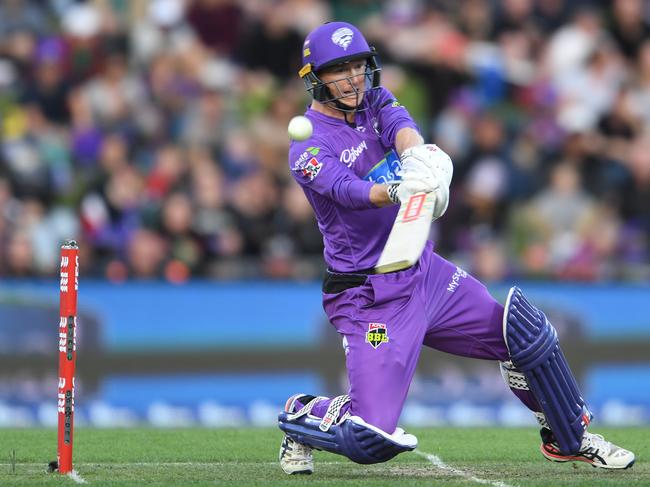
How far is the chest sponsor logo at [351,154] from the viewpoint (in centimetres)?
807

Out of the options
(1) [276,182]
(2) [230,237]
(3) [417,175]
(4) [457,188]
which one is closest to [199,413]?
(2) [230,237]

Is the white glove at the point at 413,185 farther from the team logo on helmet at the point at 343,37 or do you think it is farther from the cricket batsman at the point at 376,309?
the team logo on helmet at the point at 343,37

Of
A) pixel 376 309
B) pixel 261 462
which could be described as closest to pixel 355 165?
pixel 376 309

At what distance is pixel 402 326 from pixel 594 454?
1446 mm

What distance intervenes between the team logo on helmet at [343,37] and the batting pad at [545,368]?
5.93ft

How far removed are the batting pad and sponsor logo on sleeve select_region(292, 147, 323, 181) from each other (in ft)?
4.66

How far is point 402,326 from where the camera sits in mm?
7965

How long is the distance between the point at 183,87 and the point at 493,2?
14.5 feet

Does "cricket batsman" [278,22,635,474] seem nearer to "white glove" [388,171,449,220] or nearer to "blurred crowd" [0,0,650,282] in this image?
"white glove" [388,171,449,220]

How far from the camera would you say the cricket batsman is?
784 centimetres

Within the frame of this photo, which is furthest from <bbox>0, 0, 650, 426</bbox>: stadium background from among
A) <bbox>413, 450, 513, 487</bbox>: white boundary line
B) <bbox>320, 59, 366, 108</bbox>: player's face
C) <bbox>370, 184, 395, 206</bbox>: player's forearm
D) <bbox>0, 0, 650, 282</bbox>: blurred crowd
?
<bbox>370, 184, 395, 206</bbox>: player's forearm

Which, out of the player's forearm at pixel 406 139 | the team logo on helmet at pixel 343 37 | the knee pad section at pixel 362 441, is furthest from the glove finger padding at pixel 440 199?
the knee pad section at pixel 362 441

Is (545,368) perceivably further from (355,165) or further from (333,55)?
(333,55)

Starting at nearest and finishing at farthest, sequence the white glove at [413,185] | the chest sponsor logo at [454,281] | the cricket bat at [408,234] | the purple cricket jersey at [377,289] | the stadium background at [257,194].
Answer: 1. the cricket bat at [408,234]
2. the white glove at [413,185]
3. the purple cricket jersey at [377,289]
4. the chest sponsor logo at [454,281]
5. the stadium background at [257,194]
